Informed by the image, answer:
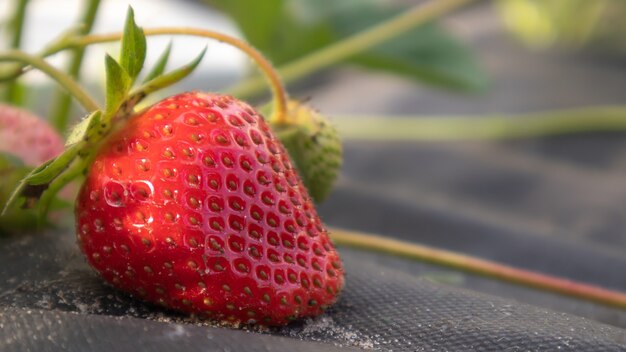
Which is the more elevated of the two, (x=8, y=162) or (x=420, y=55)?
(x=420, y=55)

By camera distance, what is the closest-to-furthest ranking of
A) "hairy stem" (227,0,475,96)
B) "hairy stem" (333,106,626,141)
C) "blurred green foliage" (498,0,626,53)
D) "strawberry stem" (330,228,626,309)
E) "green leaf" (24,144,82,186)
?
"green leaf" (24,144,82,186)
"strawberry stem" (330,228,626,309)
"hairy stem" (227,0,475,96)
"hairy stem" (333,106,626,141)
"blurred green foliage" (498,0,626,53)

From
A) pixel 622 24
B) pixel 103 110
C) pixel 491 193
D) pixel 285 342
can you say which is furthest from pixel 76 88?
pixel 622 24

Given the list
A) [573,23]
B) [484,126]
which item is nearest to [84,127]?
[484,126]

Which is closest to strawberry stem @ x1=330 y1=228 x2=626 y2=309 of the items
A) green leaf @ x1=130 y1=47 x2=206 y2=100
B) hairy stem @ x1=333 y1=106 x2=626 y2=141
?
A: green leaf @ x1=130 y1=47 x2=206 y2=100

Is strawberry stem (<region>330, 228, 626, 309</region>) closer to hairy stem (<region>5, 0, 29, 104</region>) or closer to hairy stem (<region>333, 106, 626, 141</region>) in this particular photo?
hairy stem (<region>5, 0, 29, 104</region>)

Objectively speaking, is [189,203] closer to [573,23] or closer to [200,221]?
[200,221]

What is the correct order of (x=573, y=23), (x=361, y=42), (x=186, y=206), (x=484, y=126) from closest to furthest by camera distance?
(x=186, y=206), (x=361, y=42), (x=484, y=126), (x=573, y=23)

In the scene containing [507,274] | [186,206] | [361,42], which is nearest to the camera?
[186,206]
